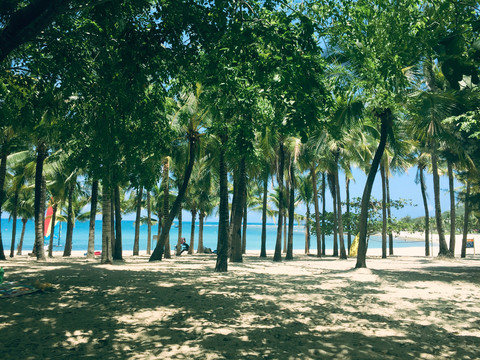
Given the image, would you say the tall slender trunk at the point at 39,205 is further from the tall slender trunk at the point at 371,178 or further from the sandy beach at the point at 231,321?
the tall slender trunk at the point at 371,178

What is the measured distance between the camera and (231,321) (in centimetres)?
647

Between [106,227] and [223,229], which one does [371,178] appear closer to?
[223,229]

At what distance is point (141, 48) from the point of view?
7344 millimetres

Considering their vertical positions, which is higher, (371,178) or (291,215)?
(371,178)

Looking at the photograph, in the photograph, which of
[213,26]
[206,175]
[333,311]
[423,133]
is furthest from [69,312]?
[206,175]

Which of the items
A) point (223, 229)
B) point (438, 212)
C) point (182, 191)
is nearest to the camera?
point (223, 229)

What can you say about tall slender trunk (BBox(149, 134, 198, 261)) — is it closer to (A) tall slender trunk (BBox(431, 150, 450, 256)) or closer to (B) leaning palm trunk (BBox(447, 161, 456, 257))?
(A) tall slender trunk (BBox(431, 150, 450, 256))

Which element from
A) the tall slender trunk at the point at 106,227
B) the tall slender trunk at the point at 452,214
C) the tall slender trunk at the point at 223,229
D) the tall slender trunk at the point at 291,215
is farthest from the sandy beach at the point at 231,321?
the tall slender trunk at the point at 452,214

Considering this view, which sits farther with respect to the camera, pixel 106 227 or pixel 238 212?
pixel 238 212

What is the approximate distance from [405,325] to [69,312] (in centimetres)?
595

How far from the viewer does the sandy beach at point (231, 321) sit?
4863mm

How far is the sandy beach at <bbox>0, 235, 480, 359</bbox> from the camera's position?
16.0ft

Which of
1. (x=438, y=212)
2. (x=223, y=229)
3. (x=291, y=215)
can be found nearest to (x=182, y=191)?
(x=223, y=229)

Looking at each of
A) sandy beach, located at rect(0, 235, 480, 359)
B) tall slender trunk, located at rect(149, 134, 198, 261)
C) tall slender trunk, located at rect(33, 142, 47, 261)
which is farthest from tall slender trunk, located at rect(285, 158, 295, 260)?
tall slender trunk, located at rect(33, 142, 47, 261)
